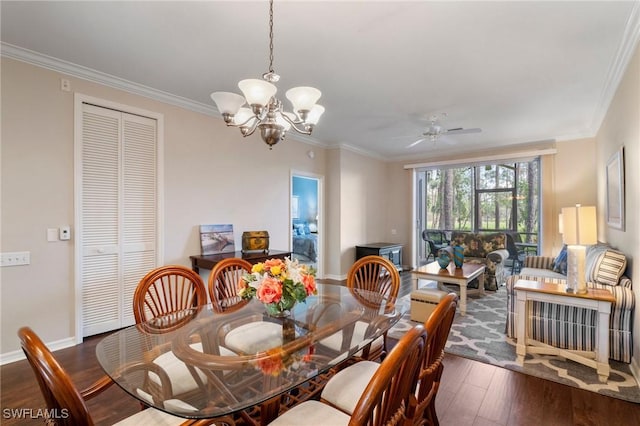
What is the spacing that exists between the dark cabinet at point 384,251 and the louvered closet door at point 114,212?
3.80 meters

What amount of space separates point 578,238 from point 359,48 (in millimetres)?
2517

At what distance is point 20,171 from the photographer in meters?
2.60

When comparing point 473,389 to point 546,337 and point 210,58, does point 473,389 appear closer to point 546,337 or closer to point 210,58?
point 546,337

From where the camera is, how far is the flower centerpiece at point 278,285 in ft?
5.20

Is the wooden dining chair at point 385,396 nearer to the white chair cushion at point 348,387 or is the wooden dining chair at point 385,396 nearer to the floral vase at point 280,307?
the white chair cushion at point 348,387

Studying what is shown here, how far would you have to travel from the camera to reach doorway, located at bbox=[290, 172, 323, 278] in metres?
5.91

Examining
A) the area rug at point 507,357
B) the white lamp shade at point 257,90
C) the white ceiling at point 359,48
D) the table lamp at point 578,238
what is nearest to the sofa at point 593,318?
the area rug at point 507,357

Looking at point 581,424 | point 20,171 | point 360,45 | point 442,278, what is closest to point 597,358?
point 581,424

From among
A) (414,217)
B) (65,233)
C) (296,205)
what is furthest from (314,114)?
(296,205)

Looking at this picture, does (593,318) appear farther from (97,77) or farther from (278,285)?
(97,77)

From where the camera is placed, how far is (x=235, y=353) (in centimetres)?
147

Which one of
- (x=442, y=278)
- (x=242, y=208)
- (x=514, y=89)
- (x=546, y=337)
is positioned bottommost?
(x=546, y=337)

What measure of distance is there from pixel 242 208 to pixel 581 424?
13.0 feet

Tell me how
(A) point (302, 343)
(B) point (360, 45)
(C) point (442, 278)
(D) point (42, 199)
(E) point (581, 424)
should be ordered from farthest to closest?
(C) point (442, 278), (D) point (42, 199), (B) point (360, 45), (E) point (581, 424), (A) point (302, 343)
